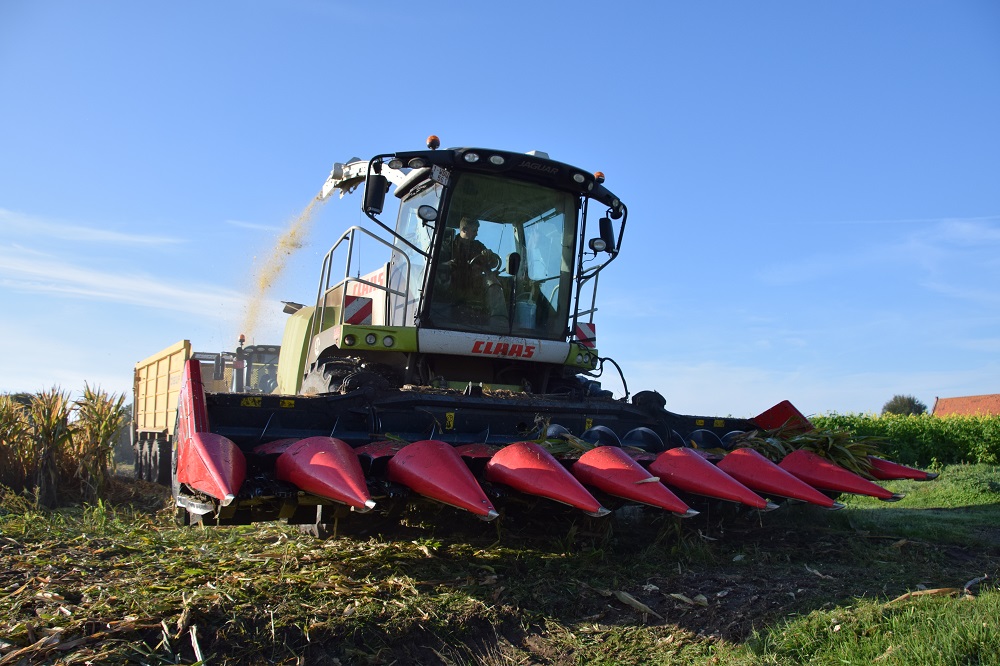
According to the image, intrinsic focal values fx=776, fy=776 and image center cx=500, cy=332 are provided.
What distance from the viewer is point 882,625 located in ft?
10.2

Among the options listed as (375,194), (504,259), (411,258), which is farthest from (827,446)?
(375,194)

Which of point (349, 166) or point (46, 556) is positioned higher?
point (349, 166)

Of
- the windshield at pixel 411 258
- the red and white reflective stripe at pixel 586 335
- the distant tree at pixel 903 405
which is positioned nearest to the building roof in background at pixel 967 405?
the distant tree at pixel 903 405

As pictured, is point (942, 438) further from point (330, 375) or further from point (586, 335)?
point (330, 375)

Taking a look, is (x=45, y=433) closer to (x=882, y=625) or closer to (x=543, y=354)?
(x=543, y=354)

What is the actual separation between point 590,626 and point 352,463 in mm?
1376

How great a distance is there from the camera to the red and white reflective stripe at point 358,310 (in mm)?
6938

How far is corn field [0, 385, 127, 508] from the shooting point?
27.9 ft

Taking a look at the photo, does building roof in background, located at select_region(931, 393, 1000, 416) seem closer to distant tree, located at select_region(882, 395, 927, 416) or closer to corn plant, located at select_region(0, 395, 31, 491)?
distant tree, located at select_region(882, 395, 927, 416)

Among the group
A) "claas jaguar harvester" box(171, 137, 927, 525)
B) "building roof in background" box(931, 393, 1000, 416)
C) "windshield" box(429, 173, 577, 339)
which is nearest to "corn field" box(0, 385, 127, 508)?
"claas jaguar harvester" box(171, 137, 927, 525)

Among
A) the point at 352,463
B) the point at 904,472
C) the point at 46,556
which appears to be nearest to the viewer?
the point at 352,463

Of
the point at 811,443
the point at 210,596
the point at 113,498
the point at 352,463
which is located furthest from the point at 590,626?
the point at 113,498

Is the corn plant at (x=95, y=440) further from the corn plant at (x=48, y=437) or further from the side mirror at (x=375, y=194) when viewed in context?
the side mirror at (x=375, y=194)

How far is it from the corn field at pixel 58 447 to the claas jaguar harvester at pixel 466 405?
2.31 meters
